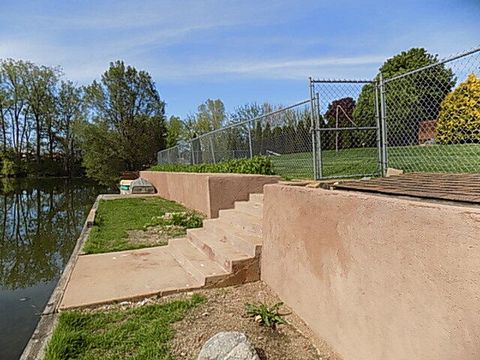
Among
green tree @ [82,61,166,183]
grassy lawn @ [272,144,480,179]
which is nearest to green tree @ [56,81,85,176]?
green tree @ [82,61,166,183]

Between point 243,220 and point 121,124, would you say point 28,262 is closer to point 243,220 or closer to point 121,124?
point 243,220

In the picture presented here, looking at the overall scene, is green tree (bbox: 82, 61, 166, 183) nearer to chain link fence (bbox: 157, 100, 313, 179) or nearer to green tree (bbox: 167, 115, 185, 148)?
green tree (bbox: 167, 115, 185, 148)

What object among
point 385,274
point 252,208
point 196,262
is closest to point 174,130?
point 252,208

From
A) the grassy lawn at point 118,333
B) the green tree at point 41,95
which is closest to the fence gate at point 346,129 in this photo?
the grassy lawn at point 118,333

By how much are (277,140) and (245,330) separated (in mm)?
4517

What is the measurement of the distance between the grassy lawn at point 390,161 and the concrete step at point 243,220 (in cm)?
139

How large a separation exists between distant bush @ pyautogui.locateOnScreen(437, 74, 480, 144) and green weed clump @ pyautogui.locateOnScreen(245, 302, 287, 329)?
2.46 meters

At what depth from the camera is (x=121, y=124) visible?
26.0m

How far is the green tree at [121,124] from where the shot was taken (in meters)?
25.3

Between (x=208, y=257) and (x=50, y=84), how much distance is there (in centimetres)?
3472

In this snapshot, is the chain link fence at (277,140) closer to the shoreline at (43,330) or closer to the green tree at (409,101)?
the green tree at (409,101)

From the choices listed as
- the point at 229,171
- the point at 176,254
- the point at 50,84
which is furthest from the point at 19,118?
the point at 176,254

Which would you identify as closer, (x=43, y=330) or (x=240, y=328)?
(x=240, y=328)

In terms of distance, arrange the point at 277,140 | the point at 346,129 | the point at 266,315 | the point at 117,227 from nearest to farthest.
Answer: the point at 266,315, the point at 346,129, the point at 277,140, the point at 117,227
